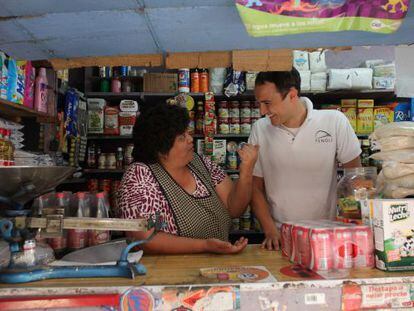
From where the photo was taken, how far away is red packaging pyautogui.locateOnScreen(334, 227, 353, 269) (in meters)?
1.11

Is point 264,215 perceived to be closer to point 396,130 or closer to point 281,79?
→ point 281,79

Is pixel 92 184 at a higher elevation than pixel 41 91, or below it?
below

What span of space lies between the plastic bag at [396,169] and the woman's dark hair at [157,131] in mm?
1037

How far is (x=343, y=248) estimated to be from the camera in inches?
43.9

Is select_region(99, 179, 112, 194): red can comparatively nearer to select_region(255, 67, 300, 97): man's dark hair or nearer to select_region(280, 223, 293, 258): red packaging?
select_region(255, 67, 300, 97): man's dark hair

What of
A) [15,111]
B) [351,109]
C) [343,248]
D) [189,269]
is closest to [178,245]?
[189,269]

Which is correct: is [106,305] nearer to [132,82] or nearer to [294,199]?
[294,199]

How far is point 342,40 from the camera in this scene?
1.37 metres

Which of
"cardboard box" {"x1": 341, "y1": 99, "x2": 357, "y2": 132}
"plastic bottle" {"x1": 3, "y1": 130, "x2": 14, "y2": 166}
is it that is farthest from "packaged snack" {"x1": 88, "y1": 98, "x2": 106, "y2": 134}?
"cardboard box" {"x1": 341, "y1": 99, "x2": 357, "y2": 132}

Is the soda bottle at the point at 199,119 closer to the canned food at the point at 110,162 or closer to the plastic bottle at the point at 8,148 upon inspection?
the canned food at the point at 110,162

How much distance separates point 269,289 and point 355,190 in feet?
1.88

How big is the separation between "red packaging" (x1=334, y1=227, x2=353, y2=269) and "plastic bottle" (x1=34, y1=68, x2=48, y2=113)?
2155mm

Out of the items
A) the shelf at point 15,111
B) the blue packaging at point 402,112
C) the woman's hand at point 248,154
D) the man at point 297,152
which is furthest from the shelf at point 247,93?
the woman's hand at point 248,154

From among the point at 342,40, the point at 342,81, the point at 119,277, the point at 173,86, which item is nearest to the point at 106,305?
the point at 119,277
